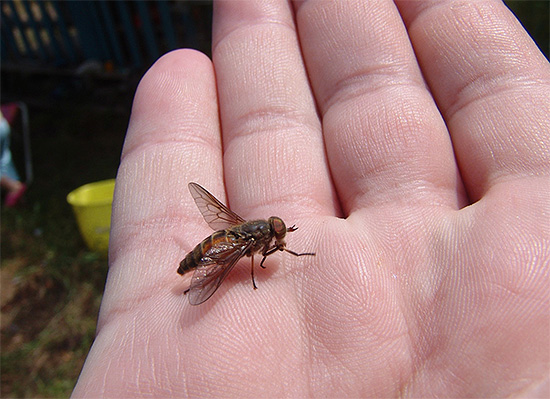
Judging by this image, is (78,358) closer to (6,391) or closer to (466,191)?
(6,391)

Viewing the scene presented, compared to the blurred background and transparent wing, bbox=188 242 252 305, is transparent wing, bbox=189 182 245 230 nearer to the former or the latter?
transparent wing, bbox=188 242 252 305

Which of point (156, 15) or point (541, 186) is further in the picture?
point (156, 15)

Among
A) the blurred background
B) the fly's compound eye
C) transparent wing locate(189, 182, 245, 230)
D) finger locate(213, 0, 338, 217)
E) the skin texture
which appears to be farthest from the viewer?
the blurred background

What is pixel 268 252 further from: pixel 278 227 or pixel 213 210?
pixel 213 210

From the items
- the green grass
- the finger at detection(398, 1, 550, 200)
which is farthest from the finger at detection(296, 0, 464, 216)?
the green grass

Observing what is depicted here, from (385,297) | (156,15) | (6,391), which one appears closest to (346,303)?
(385,297)

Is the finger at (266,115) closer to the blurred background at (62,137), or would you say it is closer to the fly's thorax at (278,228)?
the fly's thorax at (278,228)
